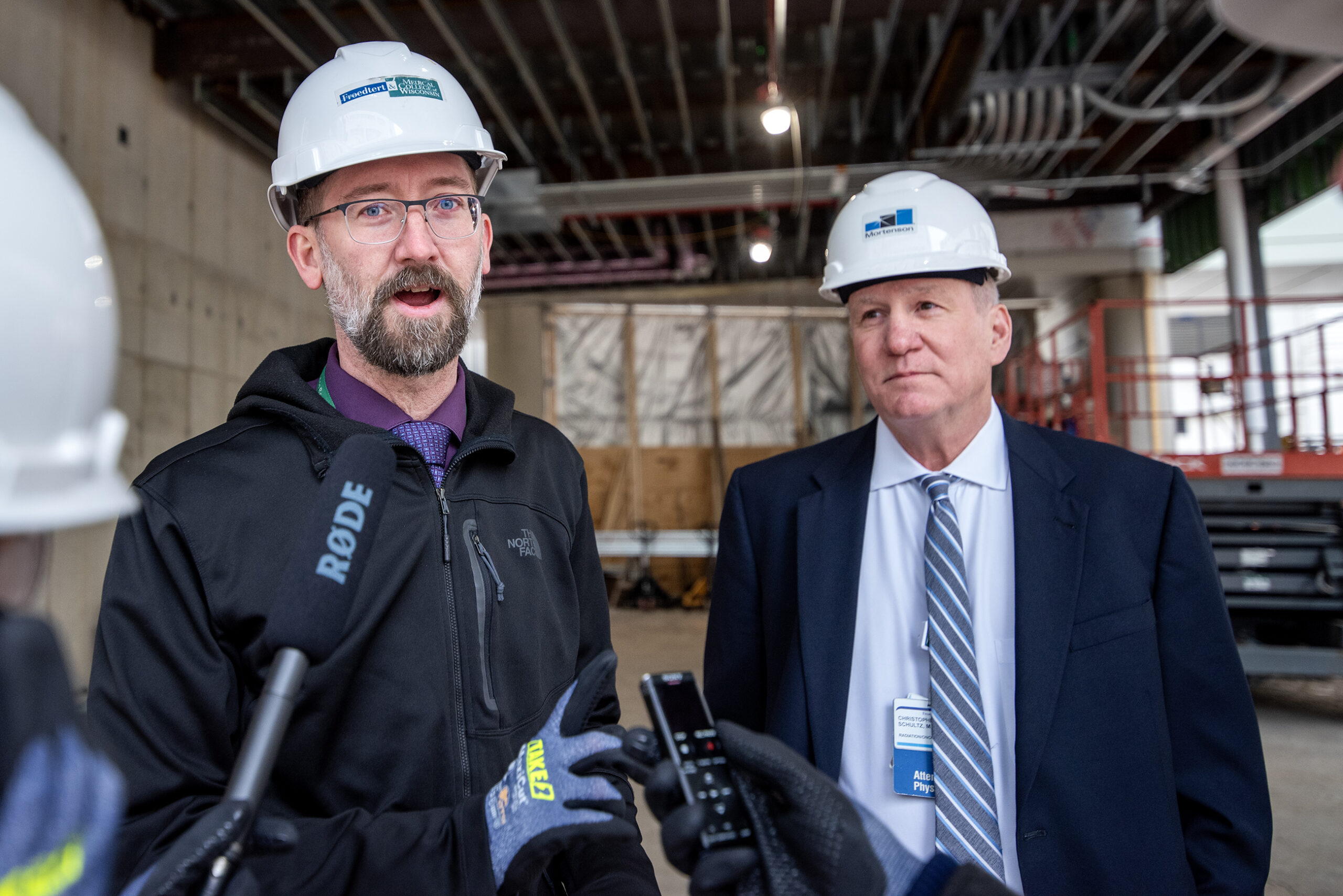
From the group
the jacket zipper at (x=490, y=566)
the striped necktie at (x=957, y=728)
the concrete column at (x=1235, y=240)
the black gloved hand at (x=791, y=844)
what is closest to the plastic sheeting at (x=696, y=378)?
the concrete column at (x=1235, y=240)

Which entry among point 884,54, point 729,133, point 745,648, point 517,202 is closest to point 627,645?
point 517,202

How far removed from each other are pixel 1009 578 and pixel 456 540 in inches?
41.6

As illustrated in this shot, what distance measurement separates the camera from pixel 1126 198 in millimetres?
10227

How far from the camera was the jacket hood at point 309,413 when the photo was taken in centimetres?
142

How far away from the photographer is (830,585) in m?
1.82

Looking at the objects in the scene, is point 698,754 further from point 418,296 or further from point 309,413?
point 418,296

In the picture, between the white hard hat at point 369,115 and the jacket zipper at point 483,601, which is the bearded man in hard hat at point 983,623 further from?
the white hard hat at point 369,115

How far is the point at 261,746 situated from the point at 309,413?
0.75m

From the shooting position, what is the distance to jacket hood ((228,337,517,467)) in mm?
1416

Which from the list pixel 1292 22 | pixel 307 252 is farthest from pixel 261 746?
pixel 1292 22

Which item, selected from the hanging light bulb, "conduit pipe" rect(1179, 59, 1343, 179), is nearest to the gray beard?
the hanging light bulb

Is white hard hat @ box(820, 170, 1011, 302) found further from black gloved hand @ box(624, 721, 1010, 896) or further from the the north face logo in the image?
black gloved hand @ box(624, 721, 1010, 896)

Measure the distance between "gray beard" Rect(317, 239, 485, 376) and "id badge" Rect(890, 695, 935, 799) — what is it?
3.52 feet

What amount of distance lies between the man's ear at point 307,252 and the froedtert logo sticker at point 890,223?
1.08 m
